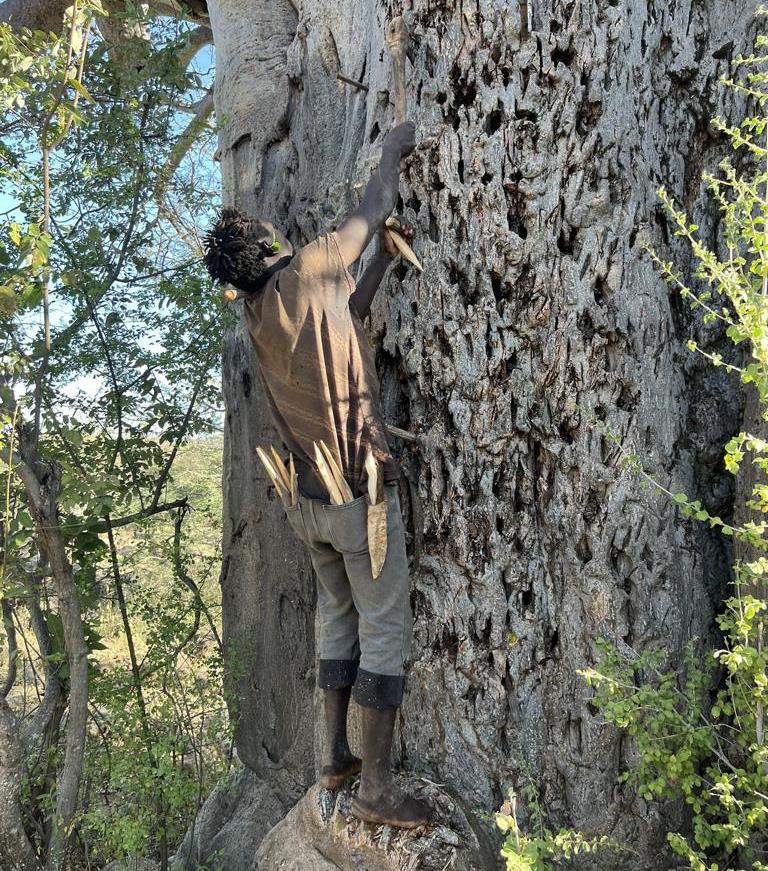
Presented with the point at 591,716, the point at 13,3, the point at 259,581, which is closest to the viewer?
the point at 591,716

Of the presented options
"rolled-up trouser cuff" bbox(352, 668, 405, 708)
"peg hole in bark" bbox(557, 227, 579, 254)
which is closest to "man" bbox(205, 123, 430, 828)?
"rolled-up trouser cuff" bbox(352, 668, 405, 708)

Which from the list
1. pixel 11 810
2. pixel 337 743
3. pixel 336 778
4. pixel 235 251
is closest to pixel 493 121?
pixel 235 251

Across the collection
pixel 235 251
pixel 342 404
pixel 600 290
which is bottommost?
pixel 342 404

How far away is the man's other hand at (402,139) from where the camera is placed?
134 inches

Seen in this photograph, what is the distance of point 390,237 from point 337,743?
206 cm

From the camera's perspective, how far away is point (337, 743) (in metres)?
3.42

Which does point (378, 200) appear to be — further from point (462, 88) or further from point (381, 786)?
point (381, 786)

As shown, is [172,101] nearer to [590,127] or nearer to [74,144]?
[74,144]

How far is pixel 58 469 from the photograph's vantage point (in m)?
4.42

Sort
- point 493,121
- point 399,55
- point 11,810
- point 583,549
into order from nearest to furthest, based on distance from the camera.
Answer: point 583,549 → point 493,121 → point 399,55 → point 11,810

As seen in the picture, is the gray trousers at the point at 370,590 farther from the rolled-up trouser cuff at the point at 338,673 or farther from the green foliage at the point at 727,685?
the green foliage at the point at 727,685

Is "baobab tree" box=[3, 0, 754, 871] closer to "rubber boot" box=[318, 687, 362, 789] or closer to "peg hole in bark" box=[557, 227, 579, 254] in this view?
"peg hole in bark" box=[557, 227, 579, 254]

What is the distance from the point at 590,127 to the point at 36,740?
4334mm

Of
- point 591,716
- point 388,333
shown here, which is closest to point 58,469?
point 388,333
